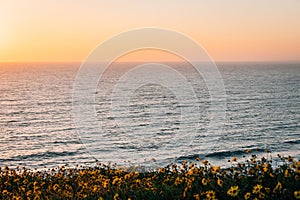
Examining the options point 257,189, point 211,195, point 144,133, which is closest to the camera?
point 257,189

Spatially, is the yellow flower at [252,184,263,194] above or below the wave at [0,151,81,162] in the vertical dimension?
above

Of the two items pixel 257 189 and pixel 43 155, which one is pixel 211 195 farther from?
pixel 43 155

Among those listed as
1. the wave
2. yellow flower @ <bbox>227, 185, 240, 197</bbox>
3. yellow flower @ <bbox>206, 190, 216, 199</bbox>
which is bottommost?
the wave

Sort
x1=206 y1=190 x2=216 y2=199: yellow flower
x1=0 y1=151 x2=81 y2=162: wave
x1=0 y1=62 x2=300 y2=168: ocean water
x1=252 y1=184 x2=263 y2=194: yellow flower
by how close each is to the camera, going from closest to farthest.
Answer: x1=252 y1=184 x2=263 y2=194: yellow flower < x1=206 y1=190 x2=216 y2=199: yellow flower < x1=0 y1=151 x2=81 y2=162: wave < x1=0 y1=62 x2=300 y2=168: ocean water

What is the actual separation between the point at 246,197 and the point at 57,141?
4454 centimetres

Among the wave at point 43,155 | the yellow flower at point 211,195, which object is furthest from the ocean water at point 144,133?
the yellow flower at point 211,195

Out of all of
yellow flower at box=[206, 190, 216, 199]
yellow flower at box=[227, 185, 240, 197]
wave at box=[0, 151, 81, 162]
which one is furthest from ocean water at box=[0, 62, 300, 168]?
yellow flower at box=[227, 185, 240, 197]

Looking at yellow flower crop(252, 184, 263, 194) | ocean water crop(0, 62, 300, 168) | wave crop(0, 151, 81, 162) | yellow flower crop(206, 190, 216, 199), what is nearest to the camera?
yellow flower crop(252, 184, 263, 194)

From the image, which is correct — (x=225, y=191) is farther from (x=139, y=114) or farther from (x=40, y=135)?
(x=139, y=114)

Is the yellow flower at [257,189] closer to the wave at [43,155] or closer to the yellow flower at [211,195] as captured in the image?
the yellow flower at [211,195]

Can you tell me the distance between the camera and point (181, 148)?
4541cm

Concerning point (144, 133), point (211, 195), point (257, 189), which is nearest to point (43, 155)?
point (144, 133)

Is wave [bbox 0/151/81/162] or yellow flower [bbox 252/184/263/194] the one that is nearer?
yellow flower [bbox 252/184/263/194]

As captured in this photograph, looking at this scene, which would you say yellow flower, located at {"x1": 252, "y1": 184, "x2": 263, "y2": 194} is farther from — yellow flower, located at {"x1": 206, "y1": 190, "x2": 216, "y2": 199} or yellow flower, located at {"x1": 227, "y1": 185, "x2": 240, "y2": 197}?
yellow flower, located at {"x1": 206, "y1": 190, "x2": 216, "y2": 199}
